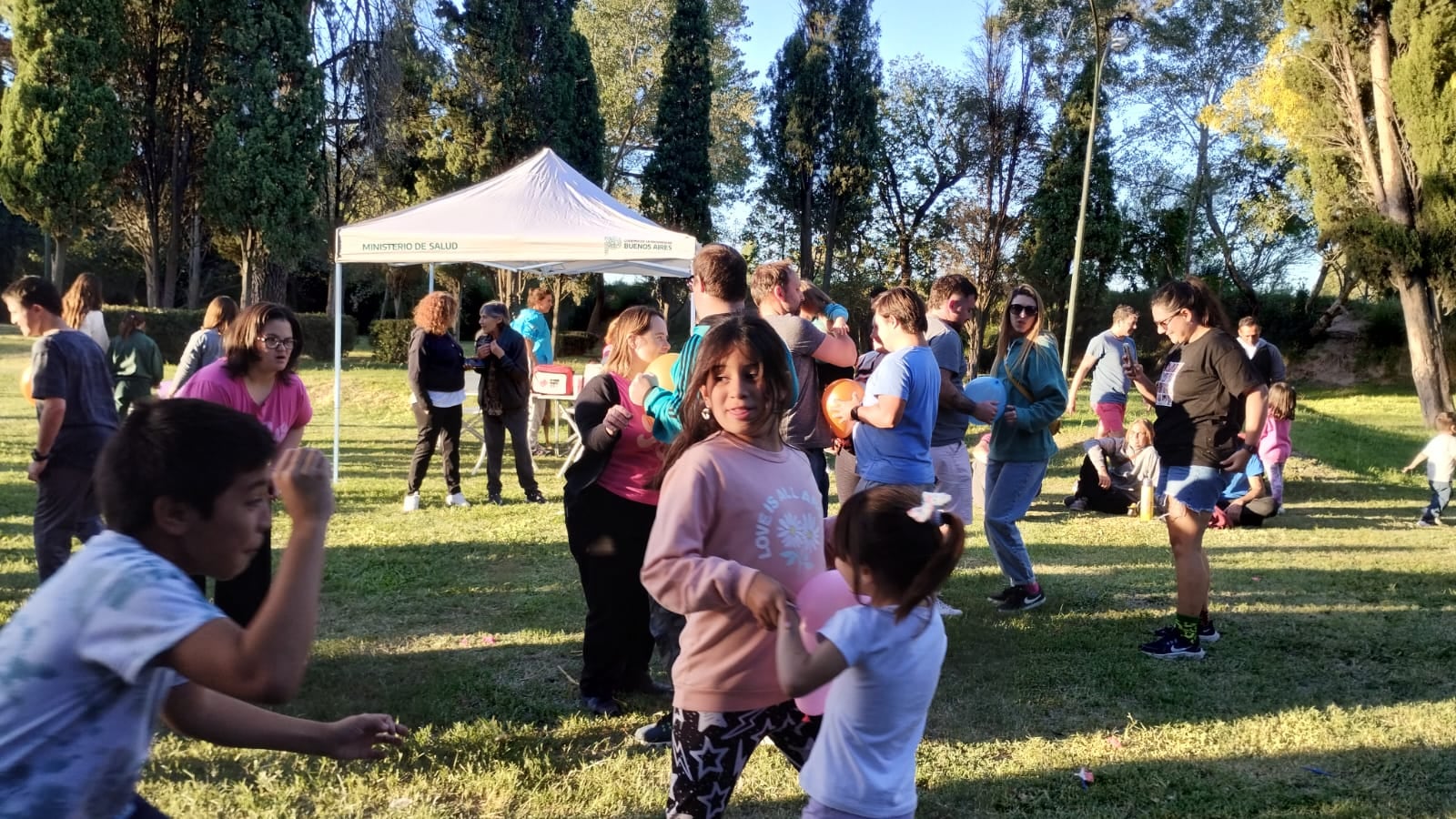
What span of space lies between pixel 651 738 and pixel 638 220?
685 centimetres

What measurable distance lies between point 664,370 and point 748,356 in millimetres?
1269

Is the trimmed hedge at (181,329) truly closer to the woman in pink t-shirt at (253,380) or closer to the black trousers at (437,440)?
the black trousers at (437,440)

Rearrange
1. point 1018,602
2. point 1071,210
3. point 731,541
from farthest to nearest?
point 1071,210 < point 1018,602 < point 731,541

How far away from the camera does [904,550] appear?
2.04m

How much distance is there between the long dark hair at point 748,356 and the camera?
7.85 feet

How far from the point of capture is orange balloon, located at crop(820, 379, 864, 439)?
4.80m

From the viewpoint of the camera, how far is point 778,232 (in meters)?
35.6

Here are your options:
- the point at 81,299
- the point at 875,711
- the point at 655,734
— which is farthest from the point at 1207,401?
the point at 81,299

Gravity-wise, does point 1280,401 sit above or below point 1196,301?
below

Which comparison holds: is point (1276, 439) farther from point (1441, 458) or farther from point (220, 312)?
point (220, 312)

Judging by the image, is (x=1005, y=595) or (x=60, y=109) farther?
(x=60, y=109)

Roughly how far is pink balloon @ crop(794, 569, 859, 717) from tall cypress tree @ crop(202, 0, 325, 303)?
2279cm

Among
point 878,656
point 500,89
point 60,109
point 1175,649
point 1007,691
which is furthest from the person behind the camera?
point 500,89

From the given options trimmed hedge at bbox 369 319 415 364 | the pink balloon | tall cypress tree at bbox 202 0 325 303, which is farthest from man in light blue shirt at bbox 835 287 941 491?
tall cypress tree at bbox 202 0 325 303
